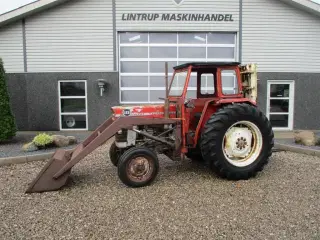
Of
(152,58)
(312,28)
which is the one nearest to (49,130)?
(152,58)

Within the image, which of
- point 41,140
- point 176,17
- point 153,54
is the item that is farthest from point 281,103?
point 41,140

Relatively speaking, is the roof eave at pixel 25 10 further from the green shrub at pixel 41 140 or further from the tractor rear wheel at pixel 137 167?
the tractor rear wheel at pixel 137 167

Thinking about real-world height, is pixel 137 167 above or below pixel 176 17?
below

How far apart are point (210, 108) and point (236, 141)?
0.79 m

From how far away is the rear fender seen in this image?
5.36 meters

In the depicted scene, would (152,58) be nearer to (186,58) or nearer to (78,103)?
(186,58)

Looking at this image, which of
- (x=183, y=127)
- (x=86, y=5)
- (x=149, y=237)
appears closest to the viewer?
(x=149, y=237)

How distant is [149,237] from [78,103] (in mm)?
9215

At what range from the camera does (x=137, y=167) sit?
16.3 ft

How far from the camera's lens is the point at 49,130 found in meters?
11.6

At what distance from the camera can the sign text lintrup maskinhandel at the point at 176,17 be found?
1148 centimetres

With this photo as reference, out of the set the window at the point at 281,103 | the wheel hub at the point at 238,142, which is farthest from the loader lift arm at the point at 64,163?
the window at the point at 281,103

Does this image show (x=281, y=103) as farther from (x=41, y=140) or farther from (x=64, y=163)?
(x=64, y=163)

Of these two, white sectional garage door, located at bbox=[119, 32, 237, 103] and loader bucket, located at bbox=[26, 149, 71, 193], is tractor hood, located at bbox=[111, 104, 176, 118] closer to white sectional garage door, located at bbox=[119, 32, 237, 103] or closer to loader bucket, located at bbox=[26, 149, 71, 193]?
loader bucket, located at bbox=[26, 149, 71, 193]
